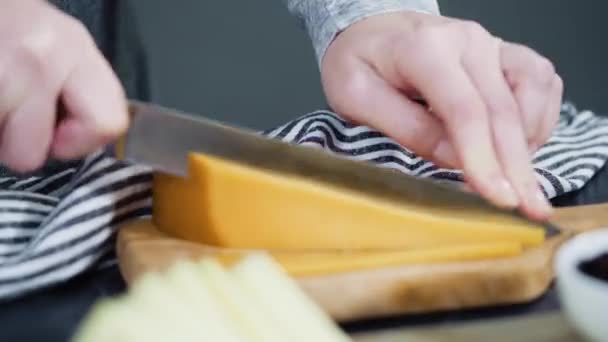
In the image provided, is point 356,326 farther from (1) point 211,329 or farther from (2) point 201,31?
(2) point 201,31

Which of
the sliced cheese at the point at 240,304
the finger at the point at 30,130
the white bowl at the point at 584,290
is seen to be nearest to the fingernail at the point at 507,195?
the white bowl at the point at 584,290

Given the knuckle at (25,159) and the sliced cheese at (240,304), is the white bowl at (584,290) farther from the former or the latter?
the knuckle at (25,159)

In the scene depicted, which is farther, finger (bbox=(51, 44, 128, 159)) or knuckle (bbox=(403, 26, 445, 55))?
knuckle (bbox=(403, 26, 445, 55))

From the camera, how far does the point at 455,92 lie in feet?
2.21

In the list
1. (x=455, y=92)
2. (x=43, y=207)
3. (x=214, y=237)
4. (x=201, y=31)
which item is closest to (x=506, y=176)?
(x=455, y=92)

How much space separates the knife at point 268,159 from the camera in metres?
0.62

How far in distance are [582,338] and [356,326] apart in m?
0.15

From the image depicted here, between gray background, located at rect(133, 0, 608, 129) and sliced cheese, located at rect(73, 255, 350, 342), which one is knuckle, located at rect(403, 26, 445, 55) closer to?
sliced cheese, located at rect(73, 255, 350, 342)

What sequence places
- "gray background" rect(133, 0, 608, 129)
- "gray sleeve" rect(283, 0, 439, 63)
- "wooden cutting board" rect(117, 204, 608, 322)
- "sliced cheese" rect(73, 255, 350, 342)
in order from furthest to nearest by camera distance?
"gray background" rect(133, 0, 608, 129) < "gray sleeve" rect(283, 0, 439, 63) < "wooden cutting board" rect(117, 204, 608, 322) < "sliced cheese" rect(73, 255, 350, 342)

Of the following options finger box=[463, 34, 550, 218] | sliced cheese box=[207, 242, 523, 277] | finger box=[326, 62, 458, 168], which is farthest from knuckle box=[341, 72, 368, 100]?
sliced cheese box=[207, 242, 523, 277]

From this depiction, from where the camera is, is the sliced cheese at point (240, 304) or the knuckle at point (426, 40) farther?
the knuckle at point (426, 40)

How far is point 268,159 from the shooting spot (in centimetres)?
63

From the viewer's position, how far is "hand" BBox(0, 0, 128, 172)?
57 centimetres

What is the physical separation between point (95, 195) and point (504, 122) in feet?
1.05
